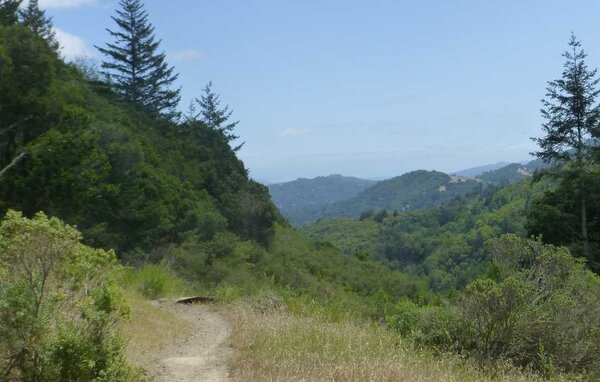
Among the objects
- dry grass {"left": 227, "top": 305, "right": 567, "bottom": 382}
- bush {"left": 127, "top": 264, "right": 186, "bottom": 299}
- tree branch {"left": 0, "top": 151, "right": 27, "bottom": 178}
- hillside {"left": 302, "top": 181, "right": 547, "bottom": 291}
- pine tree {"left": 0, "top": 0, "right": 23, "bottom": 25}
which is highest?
pine tree {"left": 0, "top": 0, "right": 23, "bottom": 25}

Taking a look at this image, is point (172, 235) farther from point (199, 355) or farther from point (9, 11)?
point (199, 355)

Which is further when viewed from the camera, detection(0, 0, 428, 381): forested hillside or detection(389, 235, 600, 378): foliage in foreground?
detection(0, 0, 428, 381): forested hillside

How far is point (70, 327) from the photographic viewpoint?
14.9 ft

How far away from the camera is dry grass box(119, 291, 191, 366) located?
7031 mm

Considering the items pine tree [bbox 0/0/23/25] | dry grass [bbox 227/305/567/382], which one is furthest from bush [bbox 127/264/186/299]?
pine tree [bbox 0/0/23/25]

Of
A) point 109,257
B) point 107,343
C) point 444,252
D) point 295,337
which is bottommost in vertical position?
point 444,252

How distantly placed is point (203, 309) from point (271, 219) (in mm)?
28335

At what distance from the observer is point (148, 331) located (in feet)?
28.5

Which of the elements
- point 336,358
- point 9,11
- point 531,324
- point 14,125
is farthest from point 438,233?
point 336,358

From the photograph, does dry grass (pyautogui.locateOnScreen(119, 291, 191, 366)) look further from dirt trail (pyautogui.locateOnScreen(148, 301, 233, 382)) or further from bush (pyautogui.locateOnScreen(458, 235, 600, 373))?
bush (pyautogui.locateOnScreen(458, 235, 600, 373))

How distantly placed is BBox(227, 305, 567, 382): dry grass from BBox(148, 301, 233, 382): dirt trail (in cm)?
26

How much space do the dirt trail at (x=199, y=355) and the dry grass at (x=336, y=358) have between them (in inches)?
10.1

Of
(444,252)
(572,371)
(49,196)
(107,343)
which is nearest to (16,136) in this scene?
(49,196)

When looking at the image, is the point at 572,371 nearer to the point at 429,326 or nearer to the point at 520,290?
the point at 520,290
